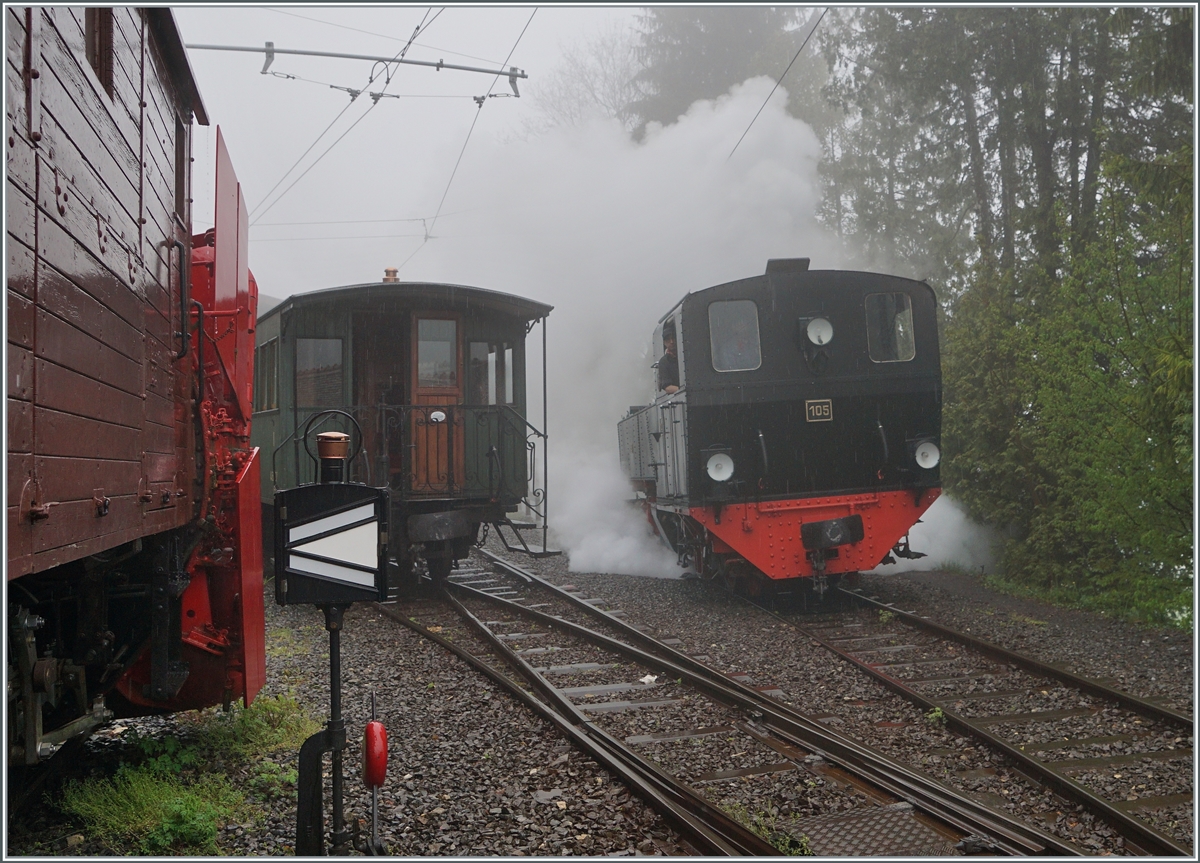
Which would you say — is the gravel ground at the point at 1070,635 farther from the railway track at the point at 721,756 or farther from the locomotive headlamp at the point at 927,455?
the railway track at the point at 721,756

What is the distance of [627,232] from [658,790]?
17.2 metres

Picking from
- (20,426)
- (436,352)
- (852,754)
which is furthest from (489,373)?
(20,426)

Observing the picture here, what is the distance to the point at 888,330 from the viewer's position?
9023 mm

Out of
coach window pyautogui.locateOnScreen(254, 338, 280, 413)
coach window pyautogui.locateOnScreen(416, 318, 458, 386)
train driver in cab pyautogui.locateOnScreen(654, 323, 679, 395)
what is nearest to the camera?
train driver in cab pyautogui.locateOnScreen(654, 323, 679, 395)

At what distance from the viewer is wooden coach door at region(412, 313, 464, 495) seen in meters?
9.51

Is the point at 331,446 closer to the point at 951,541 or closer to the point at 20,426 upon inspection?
the point at 20,426

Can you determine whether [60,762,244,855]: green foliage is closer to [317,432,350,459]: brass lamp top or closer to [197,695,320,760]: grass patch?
[197,695,320,760]: grass patch

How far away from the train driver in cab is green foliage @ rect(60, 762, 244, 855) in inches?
246

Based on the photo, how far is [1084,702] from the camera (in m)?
5.41

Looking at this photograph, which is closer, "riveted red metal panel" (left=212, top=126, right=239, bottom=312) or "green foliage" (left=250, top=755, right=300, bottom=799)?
"green foliage" (left=250, top=755, right=300, bottom=799)

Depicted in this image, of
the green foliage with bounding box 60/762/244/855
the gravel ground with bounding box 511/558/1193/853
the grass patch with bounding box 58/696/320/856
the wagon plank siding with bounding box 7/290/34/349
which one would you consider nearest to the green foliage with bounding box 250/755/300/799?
the grass patch with bounding box 58/696/320/856

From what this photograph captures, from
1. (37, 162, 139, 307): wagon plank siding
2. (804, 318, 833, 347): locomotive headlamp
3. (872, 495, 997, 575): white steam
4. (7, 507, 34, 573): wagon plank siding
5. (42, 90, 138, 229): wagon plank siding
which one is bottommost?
(872, 495, 997, 575): white steam

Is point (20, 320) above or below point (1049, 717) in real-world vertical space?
above

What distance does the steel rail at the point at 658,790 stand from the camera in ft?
11.4
